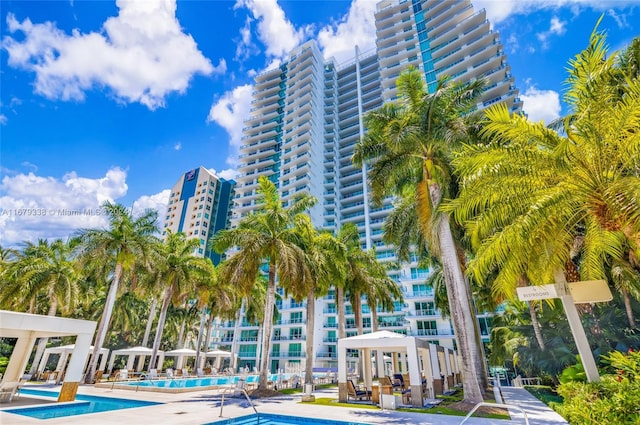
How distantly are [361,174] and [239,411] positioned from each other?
194 ft

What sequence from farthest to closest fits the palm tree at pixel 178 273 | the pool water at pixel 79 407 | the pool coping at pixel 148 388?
the palm tree at pixel 178 273
the pool coping at pixel 148 388
the pool water at pixel 79 407

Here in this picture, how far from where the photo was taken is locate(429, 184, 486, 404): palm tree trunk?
528 inches

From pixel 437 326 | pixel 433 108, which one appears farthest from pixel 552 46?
pixel 437 326

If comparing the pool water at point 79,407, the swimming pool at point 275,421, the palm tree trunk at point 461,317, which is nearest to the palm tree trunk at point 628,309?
the palm tree trunk at point 461,317

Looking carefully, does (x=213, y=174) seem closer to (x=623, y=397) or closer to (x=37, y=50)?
(x=37, y=50)

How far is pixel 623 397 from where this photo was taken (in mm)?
5867

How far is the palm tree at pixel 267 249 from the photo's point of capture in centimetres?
1980

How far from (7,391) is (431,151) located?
2272cm

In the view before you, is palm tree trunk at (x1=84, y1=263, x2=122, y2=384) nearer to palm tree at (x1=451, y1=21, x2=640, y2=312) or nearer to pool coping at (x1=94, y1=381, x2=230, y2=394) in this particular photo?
pool coping at (x1=94, y1=381, x2=230, y2=394)

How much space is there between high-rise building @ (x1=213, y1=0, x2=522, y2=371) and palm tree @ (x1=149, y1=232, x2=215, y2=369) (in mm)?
21575

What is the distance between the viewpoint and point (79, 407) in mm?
13891

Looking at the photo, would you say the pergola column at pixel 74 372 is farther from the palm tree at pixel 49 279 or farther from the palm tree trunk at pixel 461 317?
the palm tree trunk at pixel 461 317

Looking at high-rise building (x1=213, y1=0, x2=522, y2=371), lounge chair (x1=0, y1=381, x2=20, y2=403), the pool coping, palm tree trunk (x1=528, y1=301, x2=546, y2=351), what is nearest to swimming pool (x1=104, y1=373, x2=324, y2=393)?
the pool coping

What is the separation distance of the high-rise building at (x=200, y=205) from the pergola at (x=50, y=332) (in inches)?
2760
